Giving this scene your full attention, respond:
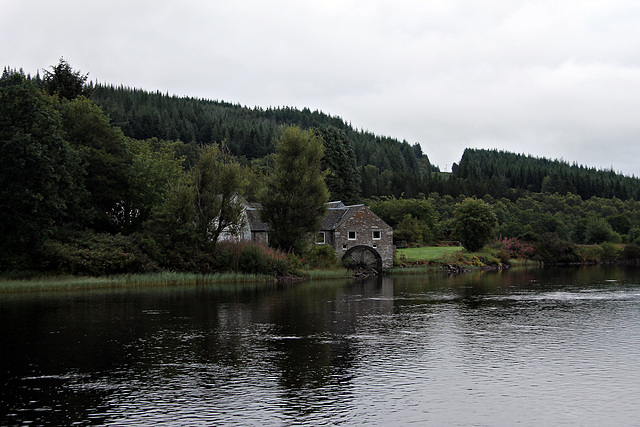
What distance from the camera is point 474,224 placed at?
72938 mm

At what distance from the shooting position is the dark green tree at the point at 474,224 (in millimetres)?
73062

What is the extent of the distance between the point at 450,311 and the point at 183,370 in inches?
664

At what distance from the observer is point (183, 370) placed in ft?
56.1

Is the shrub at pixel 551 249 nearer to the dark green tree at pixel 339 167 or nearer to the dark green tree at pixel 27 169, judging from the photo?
the dark green tree at pixel 339 167

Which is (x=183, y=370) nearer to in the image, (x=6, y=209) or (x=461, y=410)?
(x=461, y=410)

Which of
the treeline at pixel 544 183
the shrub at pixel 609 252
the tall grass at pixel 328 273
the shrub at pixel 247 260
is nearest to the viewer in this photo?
the shrub at pixel 247 260

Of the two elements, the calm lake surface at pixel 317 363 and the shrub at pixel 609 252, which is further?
the shrub at pixel 609 252

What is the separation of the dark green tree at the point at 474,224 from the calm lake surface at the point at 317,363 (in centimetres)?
4041

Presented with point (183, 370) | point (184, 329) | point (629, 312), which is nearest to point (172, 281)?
point (184, 329)

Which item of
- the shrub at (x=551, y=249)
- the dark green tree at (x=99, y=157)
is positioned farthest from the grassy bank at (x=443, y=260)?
the dark green tree at (x=99, y=157)

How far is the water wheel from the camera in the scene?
62206 millimetres

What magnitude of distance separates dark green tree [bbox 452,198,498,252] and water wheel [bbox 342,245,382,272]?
16.1 metres

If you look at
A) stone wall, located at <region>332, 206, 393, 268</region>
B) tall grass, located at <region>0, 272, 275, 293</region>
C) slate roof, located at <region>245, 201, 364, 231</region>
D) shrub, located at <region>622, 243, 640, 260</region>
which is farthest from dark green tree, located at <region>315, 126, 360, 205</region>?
tall grass, located at <region>0, 272, 275, 293</region>

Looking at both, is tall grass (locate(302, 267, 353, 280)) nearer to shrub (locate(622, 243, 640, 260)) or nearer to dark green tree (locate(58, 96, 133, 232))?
dark green tree (locate(58, 96, 133, 232))
